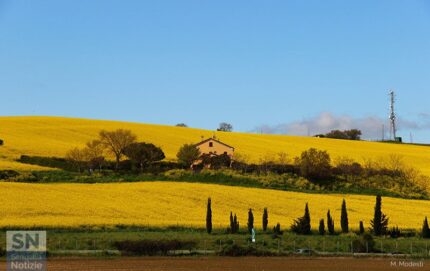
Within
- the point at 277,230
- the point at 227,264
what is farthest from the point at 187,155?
the point at 227,264

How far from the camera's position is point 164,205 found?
70375mm

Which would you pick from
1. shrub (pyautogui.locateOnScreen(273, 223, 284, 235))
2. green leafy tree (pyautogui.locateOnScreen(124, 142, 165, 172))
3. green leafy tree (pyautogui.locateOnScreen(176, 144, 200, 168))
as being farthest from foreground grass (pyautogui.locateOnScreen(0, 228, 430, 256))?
green leafy tree (pyautogui.locateOnScreen(176, 144, 200, 168))

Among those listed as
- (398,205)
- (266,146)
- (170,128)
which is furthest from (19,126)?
(398,205)

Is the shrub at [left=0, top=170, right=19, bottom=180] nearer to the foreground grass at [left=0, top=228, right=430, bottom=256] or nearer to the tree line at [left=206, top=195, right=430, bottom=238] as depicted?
the foreground grass at [left=0, top=228, right=430, bottom=256]

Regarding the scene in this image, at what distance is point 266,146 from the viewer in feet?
422

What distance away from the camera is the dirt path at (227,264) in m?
39.9

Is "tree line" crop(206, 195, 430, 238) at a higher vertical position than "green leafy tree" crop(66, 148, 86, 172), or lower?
lower

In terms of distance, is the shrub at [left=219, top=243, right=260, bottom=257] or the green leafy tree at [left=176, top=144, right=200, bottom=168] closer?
the shrub at [left=219, top=243, right=260, bottom=257]

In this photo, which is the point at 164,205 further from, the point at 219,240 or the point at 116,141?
the point at 116,141

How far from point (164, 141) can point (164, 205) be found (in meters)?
51.0

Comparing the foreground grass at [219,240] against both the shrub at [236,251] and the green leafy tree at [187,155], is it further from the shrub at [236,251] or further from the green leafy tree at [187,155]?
the green leafy tree at [187,155]

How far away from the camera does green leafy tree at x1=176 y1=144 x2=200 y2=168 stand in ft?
326

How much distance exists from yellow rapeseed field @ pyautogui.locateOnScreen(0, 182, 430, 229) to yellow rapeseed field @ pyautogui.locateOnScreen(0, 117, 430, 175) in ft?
71.9

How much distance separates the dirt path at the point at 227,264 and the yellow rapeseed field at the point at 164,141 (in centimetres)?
5061
